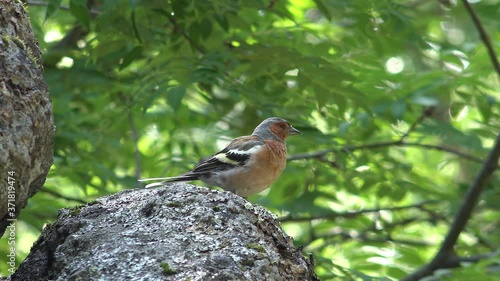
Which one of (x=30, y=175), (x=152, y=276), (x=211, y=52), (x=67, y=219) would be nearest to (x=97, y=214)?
(x=67, y=219)

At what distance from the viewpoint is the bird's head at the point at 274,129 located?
710 cm

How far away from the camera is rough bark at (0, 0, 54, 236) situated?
3438mm

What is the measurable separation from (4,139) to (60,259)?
590 millimetres

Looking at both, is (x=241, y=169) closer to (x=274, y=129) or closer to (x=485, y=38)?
(x=274, y=129)

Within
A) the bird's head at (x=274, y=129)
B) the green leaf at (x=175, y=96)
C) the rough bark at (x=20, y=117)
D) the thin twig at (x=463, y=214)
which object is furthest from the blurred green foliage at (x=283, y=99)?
the rough bark at (x=20, y=117)

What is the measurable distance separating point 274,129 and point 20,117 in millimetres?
3888

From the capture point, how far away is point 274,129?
7.17m

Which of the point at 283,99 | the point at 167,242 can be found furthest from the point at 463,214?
the point at 167,242

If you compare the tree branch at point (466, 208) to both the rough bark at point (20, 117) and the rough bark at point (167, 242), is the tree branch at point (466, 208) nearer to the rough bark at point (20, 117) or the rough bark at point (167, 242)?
the rough bark at point (167, 242)

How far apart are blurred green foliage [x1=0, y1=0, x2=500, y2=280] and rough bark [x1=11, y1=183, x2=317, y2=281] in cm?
259

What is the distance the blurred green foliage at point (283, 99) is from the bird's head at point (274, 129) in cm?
12

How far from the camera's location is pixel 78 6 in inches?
243

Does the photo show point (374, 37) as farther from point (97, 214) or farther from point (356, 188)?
point (97, 214)

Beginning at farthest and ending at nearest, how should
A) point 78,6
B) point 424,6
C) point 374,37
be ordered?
1. point 424,6
2. point 374,37
3. point 78,6
